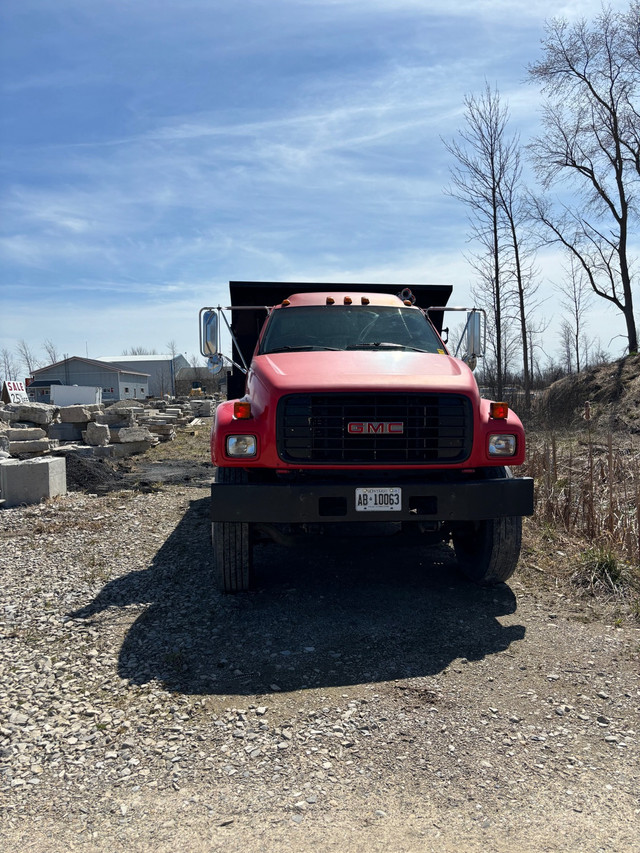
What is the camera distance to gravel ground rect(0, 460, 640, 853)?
2.46m

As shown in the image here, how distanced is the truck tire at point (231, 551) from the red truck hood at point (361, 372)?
2.70 feet

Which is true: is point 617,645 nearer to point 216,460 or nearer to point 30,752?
point 216,460

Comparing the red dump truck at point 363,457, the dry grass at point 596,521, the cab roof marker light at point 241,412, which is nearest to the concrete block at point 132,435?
the dry grass at point 596,521

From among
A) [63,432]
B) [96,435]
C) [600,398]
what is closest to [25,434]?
[96,435]

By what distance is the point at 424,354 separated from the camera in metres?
5.36

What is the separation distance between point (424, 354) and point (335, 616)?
2.27m

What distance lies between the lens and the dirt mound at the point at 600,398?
17.1 m

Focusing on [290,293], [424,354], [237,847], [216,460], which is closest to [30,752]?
[237,847]

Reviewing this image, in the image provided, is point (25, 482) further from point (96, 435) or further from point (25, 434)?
point (96, 435)

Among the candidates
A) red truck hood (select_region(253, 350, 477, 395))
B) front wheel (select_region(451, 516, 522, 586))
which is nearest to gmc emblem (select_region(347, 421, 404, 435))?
red truck hood (select_region(253, 350, 477, 395))

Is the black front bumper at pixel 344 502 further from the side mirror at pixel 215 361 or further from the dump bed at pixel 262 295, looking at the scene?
the dump bed at pixel 262 295

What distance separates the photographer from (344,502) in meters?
4.42

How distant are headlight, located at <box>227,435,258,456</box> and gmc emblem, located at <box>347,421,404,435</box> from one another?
0.70m

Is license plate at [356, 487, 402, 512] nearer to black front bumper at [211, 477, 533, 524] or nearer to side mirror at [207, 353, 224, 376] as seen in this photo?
black front bumper at [211, 477, 533, 524]
